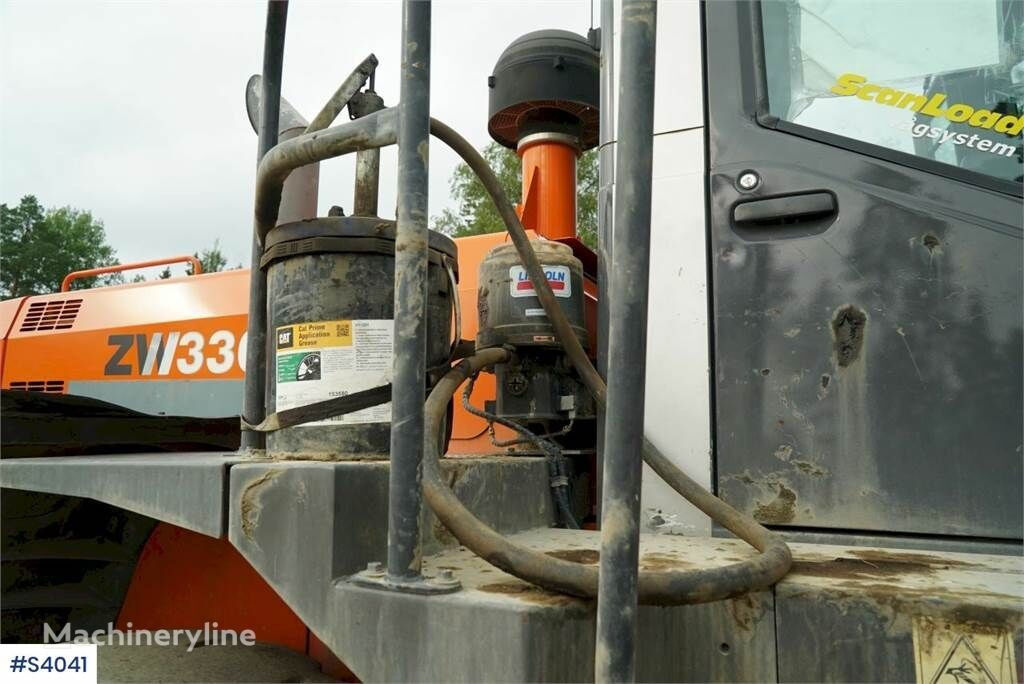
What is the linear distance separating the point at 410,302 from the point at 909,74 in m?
1.13

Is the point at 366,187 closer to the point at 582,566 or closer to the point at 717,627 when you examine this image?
the point at 582,566

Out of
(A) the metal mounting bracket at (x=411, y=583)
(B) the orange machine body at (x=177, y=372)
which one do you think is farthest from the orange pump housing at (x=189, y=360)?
(A) the metal mounting bracket at (x=411, y=583)

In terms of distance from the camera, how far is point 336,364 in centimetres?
142

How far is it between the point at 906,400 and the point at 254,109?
5.23 ft

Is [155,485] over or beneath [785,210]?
beneath

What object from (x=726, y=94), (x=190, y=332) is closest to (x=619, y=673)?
(x=726, y=94)

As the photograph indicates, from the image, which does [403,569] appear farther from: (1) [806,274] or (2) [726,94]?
(2) [726,94]

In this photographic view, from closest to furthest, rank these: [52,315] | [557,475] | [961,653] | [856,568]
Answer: [961,653]
[856,568]
[557,475]
[52,315]

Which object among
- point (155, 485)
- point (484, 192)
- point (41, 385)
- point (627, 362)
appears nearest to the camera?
point (627, 362)

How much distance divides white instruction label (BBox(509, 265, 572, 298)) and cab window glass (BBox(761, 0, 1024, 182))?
2.12 ft

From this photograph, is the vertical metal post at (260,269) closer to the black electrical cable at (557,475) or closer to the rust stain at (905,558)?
the black electrical cable at (557,475)

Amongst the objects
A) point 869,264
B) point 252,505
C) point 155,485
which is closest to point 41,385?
point 155,485

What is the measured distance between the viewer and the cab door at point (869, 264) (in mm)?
1366

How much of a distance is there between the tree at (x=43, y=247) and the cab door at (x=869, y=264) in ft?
126
